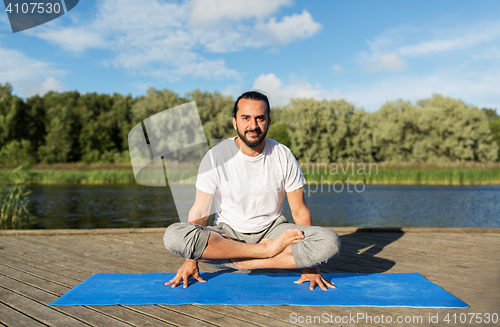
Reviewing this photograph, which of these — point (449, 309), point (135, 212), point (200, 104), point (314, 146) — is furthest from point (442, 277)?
point (200, 104)

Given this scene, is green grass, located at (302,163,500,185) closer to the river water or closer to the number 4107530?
the river water

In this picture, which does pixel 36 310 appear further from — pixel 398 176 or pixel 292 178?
pixel 398 176

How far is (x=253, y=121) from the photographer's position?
7.26 ft

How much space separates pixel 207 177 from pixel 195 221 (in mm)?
278

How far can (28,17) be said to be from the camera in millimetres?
3436

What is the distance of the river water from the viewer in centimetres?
920

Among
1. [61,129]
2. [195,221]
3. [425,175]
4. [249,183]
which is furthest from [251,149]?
[61,129]

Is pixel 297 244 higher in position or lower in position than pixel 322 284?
higher

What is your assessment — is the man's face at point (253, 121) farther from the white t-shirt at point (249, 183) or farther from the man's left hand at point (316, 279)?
the man's left hand at point (316, 279)

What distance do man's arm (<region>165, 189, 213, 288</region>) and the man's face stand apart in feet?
1.40

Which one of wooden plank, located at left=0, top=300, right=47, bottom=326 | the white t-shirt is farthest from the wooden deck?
the white t-shirt

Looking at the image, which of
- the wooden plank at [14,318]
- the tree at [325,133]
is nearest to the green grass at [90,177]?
the tree at [325,133]

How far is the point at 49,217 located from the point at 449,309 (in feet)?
33.7

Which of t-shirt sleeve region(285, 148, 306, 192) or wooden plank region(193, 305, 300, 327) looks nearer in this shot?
wooden plank region(193, 305, 300, 327)
